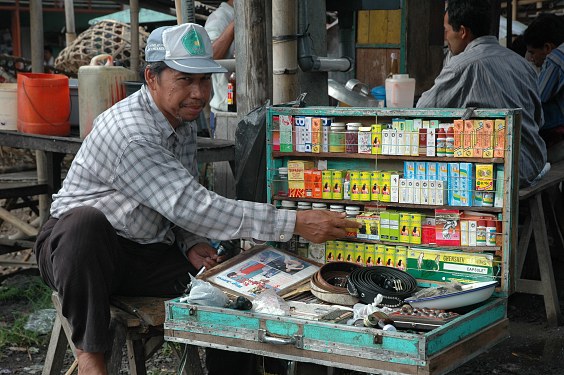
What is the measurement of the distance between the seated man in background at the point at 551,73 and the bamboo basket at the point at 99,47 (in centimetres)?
314

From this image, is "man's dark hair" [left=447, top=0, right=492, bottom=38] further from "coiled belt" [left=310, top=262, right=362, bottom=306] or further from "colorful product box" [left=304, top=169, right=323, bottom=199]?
"coiled belt" [left=310, top=262, right=362, bottom=306]

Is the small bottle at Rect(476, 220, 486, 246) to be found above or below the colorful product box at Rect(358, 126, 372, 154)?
below

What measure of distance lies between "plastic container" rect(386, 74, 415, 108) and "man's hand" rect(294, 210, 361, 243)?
3.31 ft

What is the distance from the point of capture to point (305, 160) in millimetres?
3568

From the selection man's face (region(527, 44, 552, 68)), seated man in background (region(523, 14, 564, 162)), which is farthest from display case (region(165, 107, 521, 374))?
man's face (region(527, 44, 552, 68))

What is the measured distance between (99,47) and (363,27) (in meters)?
2.66

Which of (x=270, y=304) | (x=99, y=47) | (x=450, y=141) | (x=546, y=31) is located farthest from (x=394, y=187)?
(x=99, y=47)

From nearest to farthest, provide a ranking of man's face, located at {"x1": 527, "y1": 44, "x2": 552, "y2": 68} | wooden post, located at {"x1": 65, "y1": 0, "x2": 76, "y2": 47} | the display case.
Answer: the display case, man's face, located at {"x1": 527, "y1": 44, "x2": 552, "y2": 68}, wooden post, located at {"x1": 65, "y1": 0, "x2": 76, "y2": 47}

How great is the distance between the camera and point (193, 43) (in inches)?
132

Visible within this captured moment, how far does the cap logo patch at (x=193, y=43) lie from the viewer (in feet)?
10.9

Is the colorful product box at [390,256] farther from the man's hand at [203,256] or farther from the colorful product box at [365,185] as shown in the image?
the man's hand at [203,256]

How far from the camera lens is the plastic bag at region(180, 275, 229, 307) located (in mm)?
2951

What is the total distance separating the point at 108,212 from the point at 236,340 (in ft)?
2.68

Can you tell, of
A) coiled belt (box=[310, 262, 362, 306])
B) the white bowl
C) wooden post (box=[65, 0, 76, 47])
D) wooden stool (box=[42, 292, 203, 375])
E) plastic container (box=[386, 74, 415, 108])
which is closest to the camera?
the white bowl
